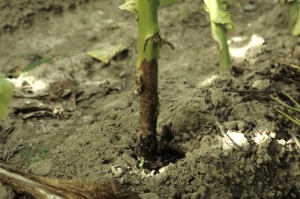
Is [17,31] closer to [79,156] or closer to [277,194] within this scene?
[79,156]

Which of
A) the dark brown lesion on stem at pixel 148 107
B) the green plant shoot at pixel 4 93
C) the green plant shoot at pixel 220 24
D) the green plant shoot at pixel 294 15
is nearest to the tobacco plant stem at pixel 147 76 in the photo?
the dark brown lesion on stem at pixel 148 107

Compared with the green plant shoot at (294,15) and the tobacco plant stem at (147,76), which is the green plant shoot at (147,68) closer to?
the tobacco plant stem at (147,76)

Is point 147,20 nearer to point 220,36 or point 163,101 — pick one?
point 163,101

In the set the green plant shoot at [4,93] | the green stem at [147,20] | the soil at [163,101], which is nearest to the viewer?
the green plant shoot at [4,93]

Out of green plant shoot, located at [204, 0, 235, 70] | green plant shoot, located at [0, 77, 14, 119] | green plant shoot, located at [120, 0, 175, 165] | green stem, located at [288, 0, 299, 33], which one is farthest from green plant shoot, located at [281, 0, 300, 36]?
green plant shoot, located at [0, 77, 14, 119]

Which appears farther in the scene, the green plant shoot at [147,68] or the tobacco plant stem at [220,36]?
the tobacco plant stem at [220,36]

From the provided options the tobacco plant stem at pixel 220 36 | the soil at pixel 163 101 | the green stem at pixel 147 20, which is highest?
the green stem at pixel 147 20

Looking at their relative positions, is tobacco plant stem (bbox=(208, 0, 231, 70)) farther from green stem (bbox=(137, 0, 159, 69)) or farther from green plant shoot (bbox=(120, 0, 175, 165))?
green stem (bbox=(137, 0, 159, 69))

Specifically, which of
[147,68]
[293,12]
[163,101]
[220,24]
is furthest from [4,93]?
[293,12]
